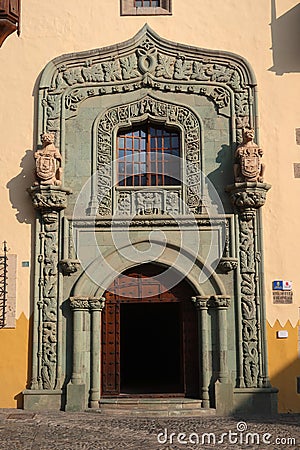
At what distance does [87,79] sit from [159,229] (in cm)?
353

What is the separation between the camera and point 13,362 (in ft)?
41.1

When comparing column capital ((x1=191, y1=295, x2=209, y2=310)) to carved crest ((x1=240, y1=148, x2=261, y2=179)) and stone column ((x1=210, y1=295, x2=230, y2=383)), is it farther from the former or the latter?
carved crest ((x1=240, y1=148, x2=261, y2=179))

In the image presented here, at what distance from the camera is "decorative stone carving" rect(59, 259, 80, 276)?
1258 centimetres

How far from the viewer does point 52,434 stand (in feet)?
33.1

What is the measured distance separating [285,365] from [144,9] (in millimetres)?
7924

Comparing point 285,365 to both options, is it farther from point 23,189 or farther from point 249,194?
point 23,189

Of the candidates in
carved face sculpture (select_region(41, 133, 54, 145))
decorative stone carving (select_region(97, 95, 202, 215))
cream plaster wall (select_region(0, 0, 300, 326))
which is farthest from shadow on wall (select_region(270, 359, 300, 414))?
carved face sculpture (select_region(41, 133, 54, 145))

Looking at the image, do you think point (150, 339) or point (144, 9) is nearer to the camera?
point (144, 9)

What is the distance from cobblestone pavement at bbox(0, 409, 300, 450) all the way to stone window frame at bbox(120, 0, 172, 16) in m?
8.21

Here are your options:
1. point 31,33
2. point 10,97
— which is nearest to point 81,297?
point 10,97

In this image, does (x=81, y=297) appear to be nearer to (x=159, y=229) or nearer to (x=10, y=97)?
(x=159, y=229)

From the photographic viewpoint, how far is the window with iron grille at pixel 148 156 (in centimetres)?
1325

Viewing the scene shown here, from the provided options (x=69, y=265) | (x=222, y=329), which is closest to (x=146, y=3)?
(x=69, y=265)

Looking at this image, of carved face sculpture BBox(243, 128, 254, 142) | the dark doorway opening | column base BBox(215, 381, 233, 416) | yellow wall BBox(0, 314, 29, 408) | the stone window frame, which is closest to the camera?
column base BBox(215, 381, 233, 416)
